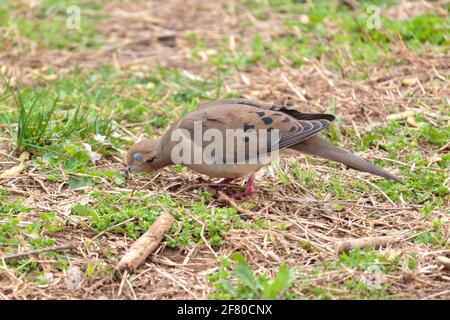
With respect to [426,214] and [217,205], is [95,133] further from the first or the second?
[426,214]

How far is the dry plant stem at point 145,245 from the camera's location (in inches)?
180

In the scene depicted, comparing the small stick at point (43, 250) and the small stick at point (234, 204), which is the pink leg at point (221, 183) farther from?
the small stick at point (43, 250)

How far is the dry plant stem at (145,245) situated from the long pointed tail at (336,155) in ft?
4.29

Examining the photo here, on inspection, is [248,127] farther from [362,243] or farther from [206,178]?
[362,243]

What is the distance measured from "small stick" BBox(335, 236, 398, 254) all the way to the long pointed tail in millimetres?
739

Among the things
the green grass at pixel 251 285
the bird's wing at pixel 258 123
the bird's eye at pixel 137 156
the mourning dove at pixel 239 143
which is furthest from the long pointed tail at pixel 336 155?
the green grass at pixel 251 285

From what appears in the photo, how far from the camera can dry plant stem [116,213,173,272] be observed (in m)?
4.57

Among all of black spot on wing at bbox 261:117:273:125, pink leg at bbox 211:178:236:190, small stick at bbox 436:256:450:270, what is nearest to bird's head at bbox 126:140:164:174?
pink leg at bbox 211:178:236:190

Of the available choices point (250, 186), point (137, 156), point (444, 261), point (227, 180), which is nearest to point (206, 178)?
point (227, 180)

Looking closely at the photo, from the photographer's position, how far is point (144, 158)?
5906 mm

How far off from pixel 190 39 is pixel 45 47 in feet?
5.57

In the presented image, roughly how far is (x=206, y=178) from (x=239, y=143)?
0.66 metres

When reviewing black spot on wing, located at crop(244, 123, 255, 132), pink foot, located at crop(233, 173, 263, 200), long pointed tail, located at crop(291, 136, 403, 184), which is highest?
black spot on wing, located at crop(244, 123, 255, 132)

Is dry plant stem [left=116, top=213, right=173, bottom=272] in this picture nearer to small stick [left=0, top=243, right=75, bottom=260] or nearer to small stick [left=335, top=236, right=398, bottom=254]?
small stick [left=0, top=243, right=75, bottom=260]
